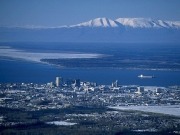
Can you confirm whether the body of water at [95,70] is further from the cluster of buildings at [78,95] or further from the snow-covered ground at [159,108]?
the snow-covered ground at [159,108]

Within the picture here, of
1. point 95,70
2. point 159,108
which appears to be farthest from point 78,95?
point 95,70

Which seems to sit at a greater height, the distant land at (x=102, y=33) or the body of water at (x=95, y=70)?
the distant land at (x=102, y=33)

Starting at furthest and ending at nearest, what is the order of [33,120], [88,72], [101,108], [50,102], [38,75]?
[88,72], [38,75], [50,102], [101,108], [33,120]

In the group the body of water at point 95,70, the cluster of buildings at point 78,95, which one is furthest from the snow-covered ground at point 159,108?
Answer: the body of water at point 95,70

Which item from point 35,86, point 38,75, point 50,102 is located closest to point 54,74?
point 38,75

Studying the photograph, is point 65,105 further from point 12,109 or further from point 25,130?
point 25,130

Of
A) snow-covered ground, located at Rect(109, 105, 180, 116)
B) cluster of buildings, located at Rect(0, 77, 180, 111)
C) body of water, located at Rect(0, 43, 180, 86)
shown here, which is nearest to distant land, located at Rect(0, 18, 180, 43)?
body of water, located at Rect(0, 43, 180, 86)
